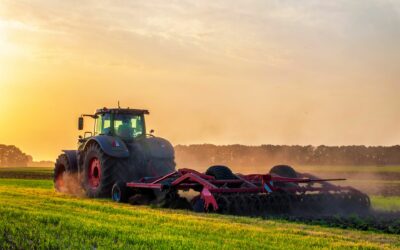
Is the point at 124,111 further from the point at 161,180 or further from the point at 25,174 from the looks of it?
the point at 25,174

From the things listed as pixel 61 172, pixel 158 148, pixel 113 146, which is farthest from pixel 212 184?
pixel 61 172

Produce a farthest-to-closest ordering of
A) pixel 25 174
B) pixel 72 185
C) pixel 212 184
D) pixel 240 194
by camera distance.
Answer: pixel 25 174 → pixel 72 185 → pixel 212 184 → pixel 240 194

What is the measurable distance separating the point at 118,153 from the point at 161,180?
2.41m

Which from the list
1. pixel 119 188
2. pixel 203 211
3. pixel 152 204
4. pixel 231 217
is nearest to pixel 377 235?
pixel 231 217

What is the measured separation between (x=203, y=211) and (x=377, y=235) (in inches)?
189

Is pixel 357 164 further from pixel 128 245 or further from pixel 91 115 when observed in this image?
pixel 128 245

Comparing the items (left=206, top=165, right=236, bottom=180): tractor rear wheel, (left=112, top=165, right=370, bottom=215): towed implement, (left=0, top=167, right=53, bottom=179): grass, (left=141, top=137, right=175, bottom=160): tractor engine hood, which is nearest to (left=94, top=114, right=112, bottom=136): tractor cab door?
(left=141, top=137, right=175, bottom=160): tractor engine hood

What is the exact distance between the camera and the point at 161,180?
17016 mm

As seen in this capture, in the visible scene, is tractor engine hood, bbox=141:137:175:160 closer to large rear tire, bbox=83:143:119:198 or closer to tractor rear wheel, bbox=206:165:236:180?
large rear tire, bbox=83:143:119:198

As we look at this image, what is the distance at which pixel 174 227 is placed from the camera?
1129 centimetres

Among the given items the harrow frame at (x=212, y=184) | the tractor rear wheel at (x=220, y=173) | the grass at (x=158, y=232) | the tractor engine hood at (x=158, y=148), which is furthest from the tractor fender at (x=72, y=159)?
the grass at (x=158, y=232)

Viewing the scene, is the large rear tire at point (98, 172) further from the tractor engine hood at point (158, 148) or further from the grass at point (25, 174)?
the grass at point (25, 174)

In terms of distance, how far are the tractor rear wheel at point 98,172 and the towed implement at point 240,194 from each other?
0.66 m

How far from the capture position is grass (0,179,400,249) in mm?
9562
